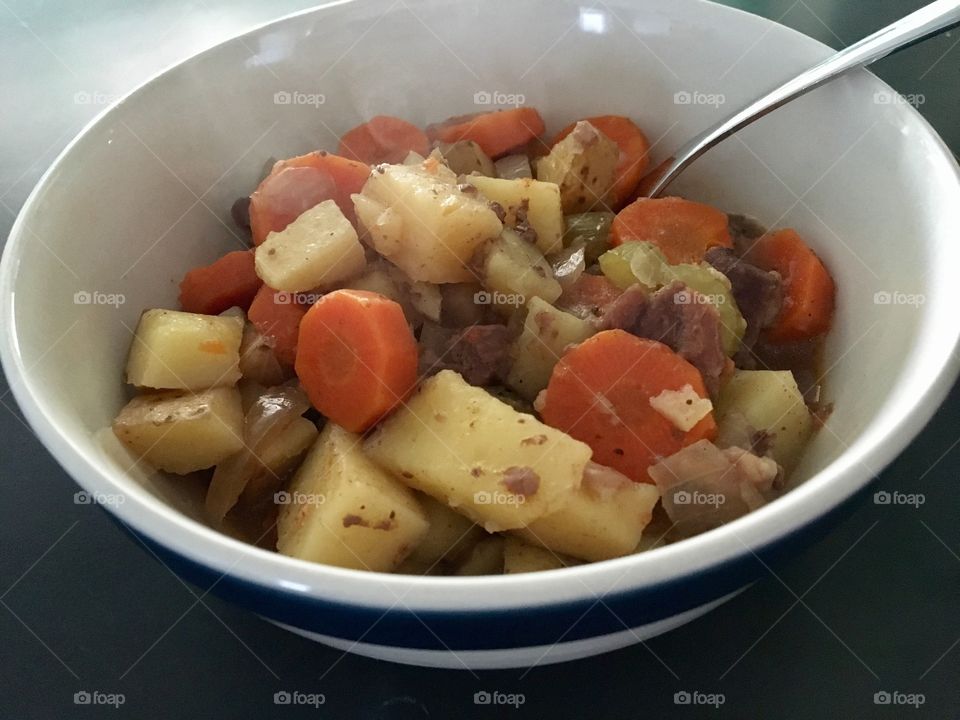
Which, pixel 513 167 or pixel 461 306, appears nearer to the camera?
pixel 461 306

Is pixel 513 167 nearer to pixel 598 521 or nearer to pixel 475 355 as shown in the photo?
pixel 475 355

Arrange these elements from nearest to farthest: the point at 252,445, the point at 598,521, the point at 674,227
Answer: the point at 598,521 → the point at 252,445 → the point at 674,227

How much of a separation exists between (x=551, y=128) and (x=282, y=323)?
0.87 meters

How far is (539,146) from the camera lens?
6.51ft

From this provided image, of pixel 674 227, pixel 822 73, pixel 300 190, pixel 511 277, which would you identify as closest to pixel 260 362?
A: pixel 300 190

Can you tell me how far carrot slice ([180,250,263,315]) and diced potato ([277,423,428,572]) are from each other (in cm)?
50

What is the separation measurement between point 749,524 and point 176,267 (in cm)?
124

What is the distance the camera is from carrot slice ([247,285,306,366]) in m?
1.51

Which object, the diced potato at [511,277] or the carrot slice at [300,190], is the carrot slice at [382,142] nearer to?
the carrot slice at [300,190]

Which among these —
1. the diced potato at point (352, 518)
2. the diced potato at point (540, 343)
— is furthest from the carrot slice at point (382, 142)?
the diced potato at point (352, 518)

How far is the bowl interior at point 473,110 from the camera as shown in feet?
4.33

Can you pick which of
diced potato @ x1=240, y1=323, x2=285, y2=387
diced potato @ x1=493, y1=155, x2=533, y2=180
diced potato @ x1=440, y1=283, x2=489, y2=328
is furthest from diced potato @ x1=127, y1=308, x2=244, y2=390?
diced potato @ x1=493, y1=155, x2=533, y2=180

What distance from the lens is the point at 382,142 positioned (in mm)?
1935

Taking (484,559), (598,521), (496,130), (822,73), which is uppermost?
(822,73)
